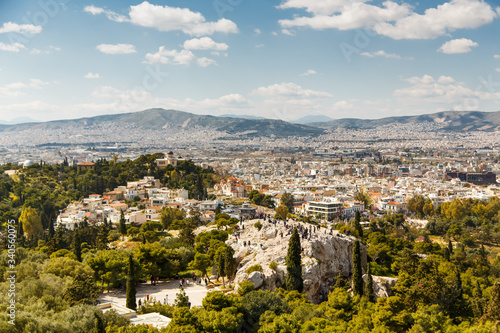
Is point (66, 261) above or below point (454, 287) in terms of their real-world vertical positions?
above

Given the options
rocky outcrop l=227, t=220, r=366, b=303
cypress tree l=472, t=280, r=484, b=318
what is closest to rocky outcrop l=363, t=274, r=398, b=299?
rocky outcrop l=227, t=220, r=366, b=303

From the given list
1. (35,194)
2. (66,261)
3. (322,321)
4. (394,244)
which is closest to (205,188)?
(35,194)

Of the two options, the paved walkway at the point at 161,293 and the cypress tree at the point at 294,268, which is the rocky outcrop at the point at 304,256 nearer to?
the cypress tree at the point at 294,268

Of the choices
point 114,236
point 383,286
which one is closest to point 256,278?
point 383,286

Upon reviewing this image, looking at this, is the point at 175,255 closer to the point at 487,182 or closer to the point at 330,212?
the point at 330,212

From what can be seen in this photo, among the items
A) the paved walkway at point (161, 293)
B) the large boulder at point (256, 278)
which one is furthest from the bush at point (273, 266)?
the paved walkway at point (161, 293)

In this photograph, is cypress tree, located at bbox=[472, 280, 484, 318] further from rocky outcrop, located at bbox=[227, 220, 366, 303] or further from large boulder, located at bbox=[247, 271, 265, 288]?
large boulder, located at bbox=[247, 271, 265, 288]

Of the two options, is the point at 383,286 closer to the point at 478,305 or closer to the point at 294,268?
the point at 478,305
